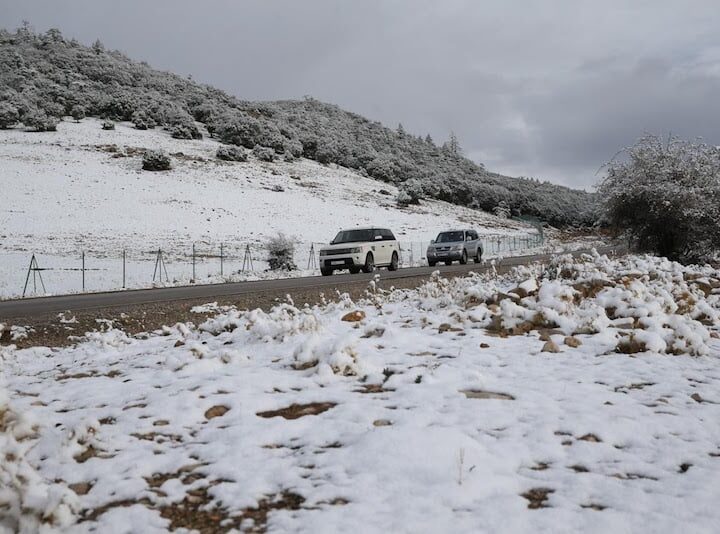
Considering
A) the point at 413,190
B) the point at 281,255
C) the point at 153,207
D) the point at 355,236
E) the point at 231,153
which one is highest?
the point at 231,153

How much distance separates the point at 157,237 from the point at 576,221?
6509 centimetres

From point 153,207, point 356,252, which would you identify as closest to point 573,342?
point 356,252

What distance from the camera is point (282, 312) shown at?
26.0 feet

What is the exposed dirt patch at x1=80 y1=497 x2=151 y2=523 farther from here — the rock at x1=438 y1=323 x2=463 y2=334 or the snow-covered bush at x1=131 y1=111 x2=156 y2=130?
the snow-covered bush at x1=131 y1=111 x2=156 y2=130

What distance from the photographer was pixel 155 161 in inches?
2212

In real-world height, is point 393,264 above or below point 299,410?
above

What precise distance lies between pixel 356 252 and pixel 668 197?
37.0ft

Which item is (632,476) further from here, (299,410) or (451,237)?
(451,237)

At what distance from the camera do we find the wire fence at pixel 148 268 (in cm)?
2397

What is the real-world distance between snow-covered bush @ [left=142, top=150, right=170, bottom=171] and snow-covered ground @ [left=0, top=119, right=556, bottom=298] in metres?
0.90

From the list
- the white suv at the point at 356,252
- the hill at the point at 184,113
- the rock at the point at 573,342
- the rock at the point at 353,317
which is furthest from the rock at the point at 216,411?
the hill at the point at 184,113

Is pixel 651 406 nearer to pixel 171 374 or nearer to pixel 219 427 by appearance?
pixel 219 427

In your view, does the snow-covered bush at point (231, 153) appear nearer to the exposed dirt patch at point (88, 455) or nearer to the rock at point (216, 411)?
the rock at point (216, 411)

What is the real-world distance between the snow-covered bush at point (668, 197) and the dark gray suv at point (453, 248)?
35.8 feet
